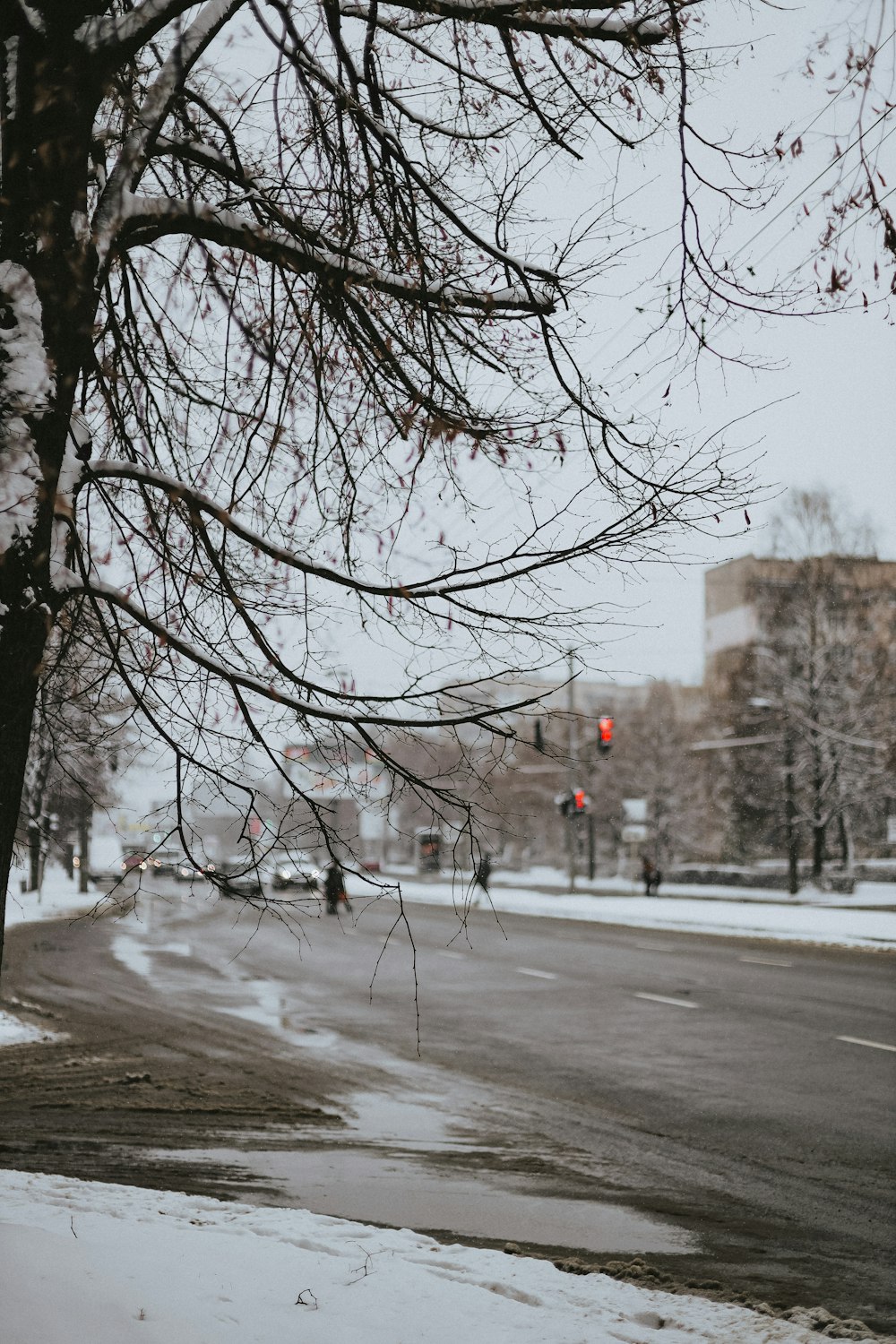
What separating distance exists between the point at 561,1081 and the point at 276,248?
27.6ft

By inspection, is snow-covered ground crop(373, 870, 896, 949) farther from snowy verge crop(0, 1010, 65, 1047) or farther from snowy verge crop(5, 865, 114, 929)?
snowy verge crop(5, 865, 114, 929)

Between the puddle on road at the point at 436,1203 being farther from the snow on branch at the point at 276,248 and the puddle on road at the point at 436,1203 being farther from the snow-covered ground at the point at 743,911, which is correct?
the snow-covered ground at the point at 743,911

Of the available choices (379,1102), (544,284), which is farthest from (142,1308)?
(379,1102)

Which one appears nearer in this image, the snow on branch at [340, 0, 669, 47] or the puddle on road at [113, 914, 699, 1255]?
the snow on branch at [340, 0, 669, 47]

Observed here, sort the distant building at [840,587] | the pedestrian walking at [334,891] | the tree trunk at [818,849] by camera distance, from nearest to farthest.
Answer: the pedestrian walking at [334,891] < the tree trunk at [818,849] < the distant building at [840,587]

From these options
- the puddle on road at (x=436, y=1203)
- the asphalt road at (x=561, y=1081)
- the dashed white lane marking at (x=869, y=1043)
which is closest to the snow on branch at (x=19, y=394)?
the asphalt road at (x=561, y=1081)

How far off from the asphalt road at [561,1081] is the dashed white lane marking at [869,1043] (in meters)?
0.16

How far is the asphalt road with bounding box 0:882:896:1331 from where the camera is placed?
684 cm

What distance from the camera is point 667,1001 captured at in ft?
52.5

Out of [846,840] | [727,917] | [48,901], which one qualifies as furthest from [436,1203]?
[846,840]

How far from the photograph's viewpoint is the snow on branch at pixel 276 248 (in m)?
4.89

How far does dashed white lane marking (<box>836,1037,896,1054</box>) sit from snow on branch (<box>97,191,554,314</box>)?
948 cm

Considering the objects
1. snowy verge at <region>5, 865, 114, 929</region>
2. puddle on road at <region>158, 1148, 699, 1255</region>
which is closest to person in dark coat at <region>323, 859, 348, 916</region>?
puddle on road at <region>158, 1148, 699, 1255</region>

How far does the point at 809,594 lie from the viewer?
44938 millimetres
